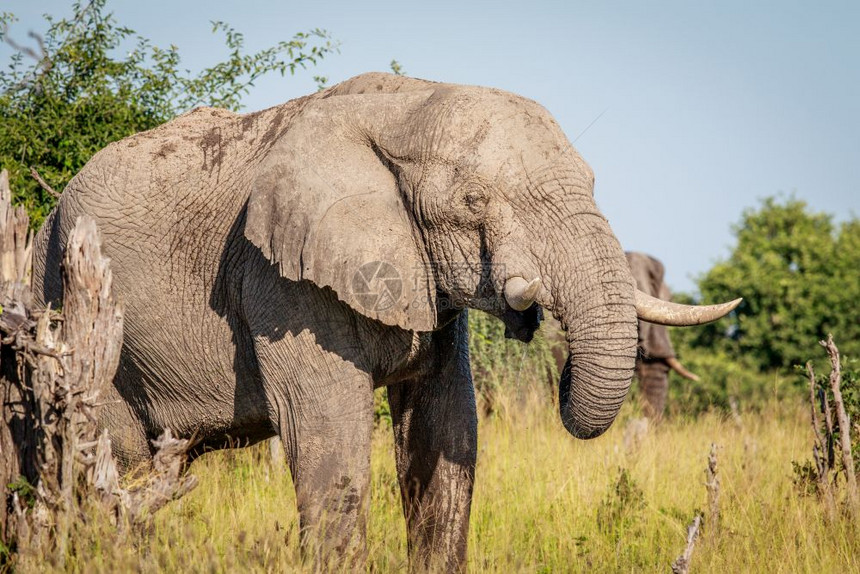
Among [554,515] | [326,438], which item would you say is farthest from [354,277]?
[554,515]

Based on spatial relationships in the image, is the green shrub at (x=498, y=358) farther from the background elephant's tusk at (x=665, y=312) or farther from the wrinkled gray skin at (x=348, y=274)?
the background elephant's tusk at (x=665, y=312)

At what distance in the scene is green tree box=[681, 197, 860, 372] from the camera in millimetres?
18250

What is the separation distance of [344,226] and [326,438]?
3.12 ft

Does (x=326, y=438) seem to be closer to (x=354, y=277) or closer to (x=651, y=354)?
(x=354, y=277)

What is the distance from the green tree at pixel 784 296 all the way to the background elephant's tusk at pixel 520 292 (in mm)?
13794

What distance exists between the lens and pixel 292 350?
5051 mm

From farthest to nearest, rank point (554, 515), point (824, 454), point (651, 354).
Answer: point (651, 354)
point (554, 515)
point (824, 454)

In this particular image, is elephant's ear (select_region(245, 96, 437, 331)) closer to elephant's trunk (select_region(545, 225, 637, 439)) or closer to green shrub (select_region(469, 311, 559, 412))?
elephant's trunk (select_region(545, 225, 637, 439))

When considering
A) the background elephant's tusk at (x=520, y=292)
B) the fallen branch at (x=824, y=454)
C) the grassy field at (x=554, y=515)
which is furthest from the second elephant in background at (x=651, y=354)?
the background elephant's tusk at (x=520, y=292)

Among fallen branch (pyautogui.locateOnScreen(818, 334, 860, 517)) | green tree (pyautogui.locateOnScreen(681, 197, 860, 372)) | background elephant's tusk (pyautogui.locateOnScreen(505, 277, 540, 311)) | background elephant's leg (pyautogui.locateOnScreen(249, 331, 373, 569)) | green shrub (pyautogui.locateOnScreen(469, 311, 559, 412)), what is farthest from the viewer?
green tree (pyautogui.locateOnScreen(681, 197, 860, 372))

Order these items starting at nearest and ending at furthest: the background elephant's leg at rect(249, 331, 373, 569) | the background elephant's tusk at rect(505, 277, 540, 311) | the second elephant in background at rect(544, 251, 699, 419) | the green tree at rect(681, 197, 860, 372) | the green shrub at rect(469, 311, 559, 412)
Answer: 1. the background elephant's tusk at rect(505, 277, 540, 311)
2. the background elephant's leg at rect(249, 331, 373, 569)
3. the green shrub at rect(469, 311, 559, 412)
4. the second elephant in background at rect(544, 251, 699, 419)
5. the green tree at rect(681, 197, 860, 372)

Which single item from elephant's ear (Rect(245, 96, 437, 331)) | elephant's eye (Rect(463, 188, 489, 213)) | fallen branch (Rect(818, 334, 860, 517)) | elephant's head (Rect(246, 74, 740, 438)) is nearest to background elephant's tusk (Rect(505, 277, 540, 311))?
elephant's head (Rect(246, 74, 740, 438))

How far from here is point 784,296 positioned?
735 inches

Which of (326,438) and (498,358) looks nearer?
(326,438)
